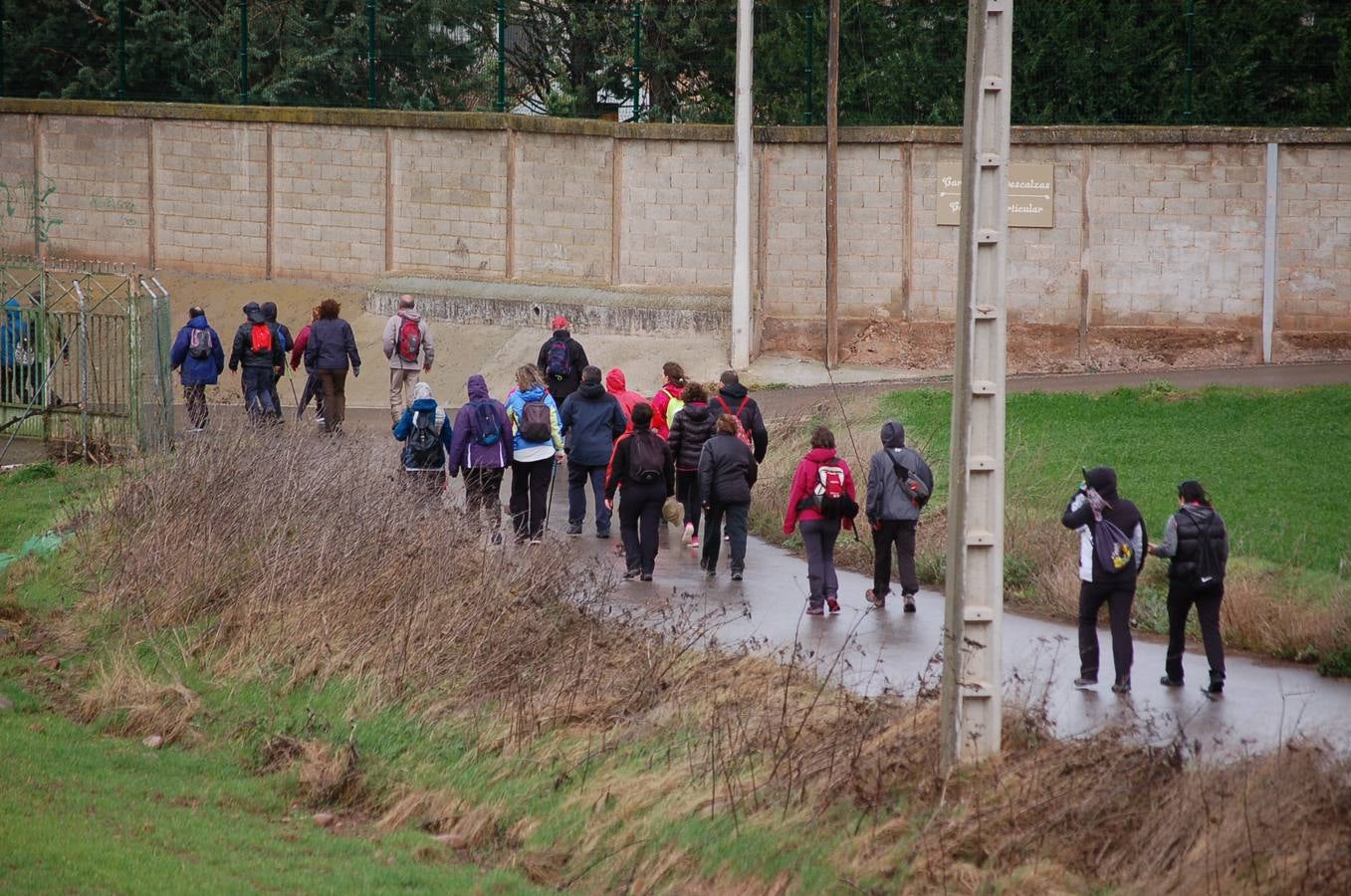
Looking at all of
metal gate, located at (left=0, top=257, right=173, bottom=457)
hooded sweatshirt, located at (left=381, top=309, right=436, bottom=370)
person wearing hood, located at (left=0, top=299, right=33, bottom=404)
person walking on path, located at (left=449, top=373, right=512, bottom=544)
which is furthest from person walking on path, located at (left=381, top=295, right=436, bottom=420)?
person walking on path, located at (left=449, top=373, right=512, bottom=544)

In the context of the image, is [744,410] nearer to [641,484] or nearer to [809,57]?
[641,484]

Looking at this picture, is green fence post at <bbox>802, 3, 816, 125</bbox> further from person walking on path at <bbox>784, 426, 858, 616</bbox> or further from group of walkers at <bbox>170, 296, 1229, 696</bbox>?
person walking on path at <bbox>784, 426, 858, 616</bbox>

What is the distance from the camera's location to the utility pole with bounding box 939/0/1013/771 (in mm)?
8633

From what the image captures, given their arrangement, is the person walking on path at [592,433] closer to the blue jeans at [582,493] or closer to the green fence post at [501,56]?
the blue jeans at [582,493]

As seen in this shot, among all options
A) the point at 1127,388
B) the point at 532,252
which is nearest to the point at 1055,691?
the point at 1127,388

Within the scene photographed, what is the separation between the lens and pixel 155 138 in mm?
30938

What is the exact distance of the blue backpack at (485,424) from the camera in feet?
51.4

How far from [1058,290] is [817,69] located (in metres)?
6.26

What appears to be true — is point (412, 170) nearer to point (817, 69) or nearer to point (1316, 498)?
point (817, 69)

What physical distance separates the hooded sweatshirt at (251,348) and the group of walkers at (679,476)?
0.07 ft

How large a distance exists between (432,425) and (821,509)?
4.25 m

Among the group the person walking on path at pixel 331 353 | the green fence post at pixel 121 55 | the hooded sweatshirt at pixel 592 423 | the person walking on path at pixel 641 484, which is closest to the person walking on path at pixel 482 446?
the hooded sweatshirt at pixel 592 423

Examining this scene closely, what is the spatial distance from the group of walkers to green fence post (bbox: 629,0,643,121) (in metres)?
11.0

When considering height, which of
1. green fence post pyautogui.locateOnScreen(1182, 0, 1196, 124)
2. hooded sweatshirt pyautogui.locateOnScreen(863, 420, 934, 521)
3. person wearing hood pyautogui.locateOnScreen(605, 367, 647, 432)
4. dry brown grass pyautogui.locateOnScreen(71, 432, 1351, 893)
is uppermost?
green fence post pyautogui.locateOnScreen(1182, 0, 1196, 124)
